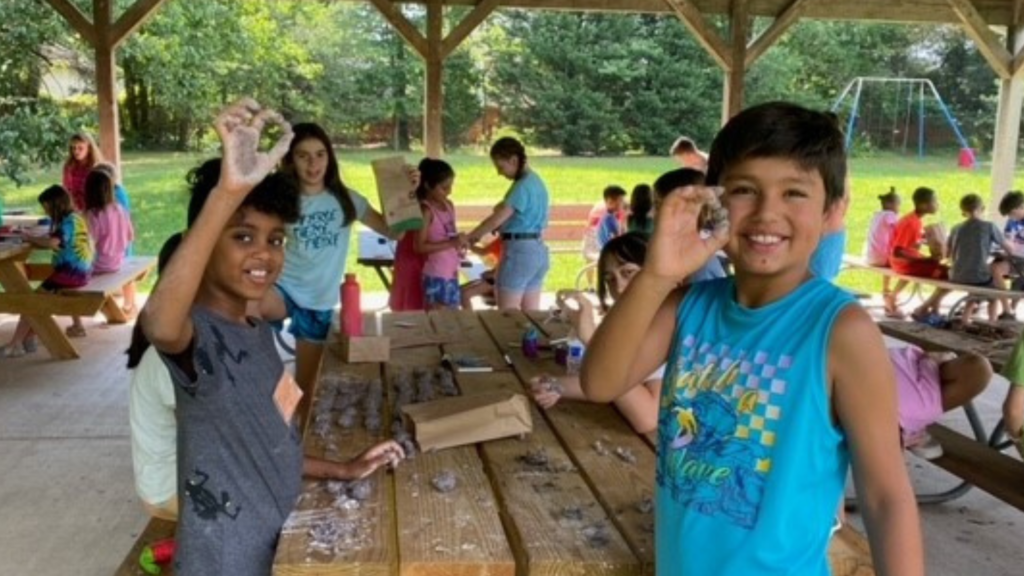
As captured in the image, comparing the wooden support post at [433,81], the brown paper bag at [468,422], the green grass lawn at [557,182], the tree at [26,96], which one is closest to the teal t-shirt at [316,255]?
the brown paper bag at [468,422]

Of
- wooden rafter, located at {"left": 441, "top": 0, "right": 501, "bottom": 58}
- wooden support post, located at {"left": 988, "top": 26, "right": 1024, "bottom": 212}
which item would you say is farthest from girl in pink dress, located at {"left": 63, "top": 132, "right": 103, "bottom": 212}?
wooden support post, located at {"left": 988, "top": 26, "right": 1024, "bottom": 212}

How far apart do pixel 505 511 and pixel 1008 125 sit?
8.72 meters

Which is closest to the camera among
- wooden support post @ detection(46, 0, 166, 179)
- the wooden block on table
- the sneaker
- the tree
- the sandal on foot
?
the wooden block on table

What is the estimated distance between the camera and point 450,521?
5.42 ft

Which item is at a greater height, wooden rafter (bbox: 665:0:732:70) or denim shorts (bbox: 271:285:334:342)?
wooden rafter (bbox: 665:0:732:70)

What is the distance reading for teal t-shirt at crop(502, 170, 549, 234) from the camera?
5.66m

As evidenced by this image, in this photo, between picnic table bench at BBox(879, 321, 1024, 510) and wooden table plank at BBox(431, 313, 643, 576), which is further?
picnic table bench at BBox(879, 321, 1024, 510)

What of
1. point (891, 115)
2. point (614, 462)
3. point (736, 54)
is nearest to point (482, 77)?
point (891, 115)

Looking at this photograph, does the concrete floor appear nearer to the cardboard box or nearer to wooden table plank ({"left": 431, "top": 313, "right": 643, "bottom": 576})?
the cardboard box

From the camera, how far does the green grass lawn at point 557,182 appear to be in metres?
13.6

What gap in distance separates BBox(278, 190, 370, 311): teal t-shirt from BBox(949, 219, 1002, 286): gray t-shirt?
17.5ft

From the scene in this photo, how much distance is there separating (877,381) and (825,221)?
0.27 m

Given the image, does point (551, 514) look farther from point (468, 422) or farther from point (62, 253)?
point (62, 253)

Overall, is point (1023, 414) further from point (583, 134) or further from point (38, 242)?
point (583, 134)
